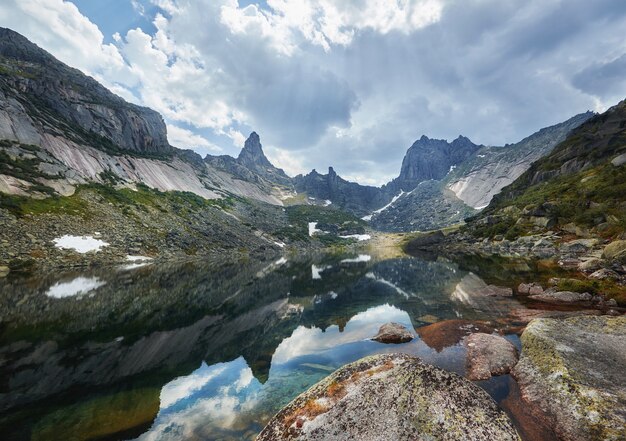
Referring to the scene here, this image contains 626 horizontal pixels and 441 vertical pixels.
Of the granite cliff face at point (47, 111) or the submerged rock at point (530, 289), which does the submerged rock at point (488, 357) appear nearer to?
the submerged rock at point (530, 289)

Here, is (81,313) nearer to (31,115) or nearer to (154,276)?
Result: (154,276)

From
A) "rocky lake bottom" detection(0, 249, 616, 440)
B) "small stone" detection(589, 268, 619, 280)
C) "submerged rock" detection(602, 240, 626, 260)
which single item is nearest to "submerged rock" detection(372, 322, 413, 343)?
"rocky lake bottom" detection(0, 249, 616, 440)

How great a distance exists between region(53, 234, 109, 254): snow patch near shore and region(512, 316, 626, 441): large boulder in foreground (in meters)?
76.7

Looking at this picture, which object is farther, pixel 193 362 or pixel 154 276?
pixel 154 276

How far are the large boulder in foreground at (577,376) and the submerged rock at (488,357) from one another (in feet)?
2.00

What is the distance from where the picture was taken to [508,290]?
3338 cm

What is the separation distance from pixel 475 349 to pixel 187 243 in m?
97.3

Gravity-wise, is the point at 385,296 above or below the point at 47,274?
below

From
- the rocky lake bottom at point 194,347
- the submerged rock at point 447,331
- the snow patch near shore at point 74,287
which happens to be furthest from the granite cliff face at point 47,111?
the submerged rock at point 447,331

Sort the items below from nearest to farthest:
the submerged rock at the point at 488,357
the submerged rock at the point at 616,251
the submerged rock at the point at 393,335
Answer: the submerged rock at the point at 488,357
the submerged rock at the point at 393,335
the submerged rock at the point at 616,251

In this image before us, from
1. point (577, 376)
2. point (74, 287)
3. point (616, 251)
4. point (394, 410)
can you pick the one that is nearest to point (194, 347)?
point (394, 410)

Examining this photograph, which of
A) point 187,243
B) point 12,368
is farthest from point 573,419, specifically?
point 187,243

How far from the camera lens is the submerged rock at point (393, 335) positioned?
21203mm

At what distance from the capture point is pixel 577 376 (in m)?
11.3
